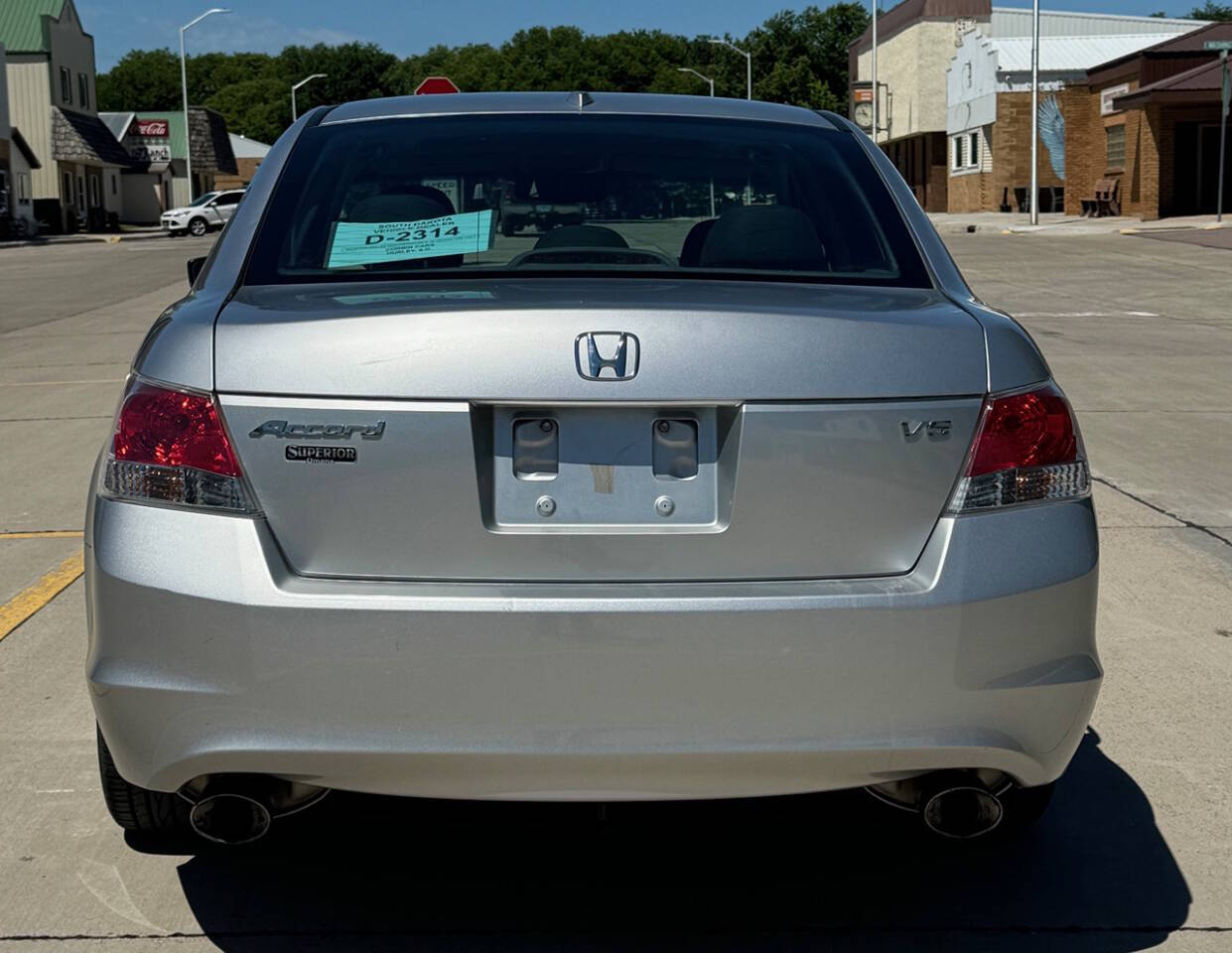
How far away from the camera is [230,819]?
3027 mm

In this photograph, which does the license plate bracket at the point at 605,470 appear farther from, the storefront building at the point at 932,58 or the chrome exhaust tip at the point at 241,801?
the storefront building at the point at 932,58

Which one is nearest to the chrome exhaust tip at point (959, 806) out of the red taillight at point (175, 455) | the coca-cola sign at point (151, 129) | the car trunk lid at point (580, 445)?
the car trunk lid at point (580, 445)

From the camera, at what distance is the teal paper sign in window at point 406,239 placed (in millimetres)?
3549

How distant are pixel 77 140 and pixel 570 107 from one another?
62.0 meters

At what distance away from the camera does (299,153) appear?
12.6ft

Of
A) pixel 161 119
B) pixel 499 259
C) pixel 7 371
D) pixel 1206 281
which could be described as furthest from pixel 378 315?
pixel 161 119

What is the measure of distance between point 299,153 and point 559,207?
62 centimetres

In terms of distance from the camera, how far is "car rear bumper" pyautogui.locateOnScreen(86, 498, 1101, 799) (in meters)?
2.74

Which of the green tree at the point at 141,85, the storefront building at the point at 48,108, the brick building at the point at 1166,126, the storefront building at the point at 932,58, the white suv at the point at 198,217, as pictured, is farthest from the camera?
the green tree at the point at 141,85

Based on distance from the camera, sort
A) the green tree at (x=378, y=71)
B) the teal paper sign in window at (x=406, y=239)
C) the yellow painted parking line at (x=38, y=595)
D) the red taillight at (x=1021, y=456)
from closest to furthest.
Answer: the red taillight at (x=1021, y=456), the teal paper sign in window at (x=406, y=239), the yellow painted parking line at (x=38, y=595), the green tree at (x=378, y=71)

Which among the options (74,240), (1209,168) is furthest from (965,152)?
(74,240)

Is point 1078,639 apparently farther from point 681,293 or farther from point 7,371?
point 7,371

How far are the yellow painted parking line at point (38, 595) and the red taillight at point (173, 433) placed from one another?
2.77m

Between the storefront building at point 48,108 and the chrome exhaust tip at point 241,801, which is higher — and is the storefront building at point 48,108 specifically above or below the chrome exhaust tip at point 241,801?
above
